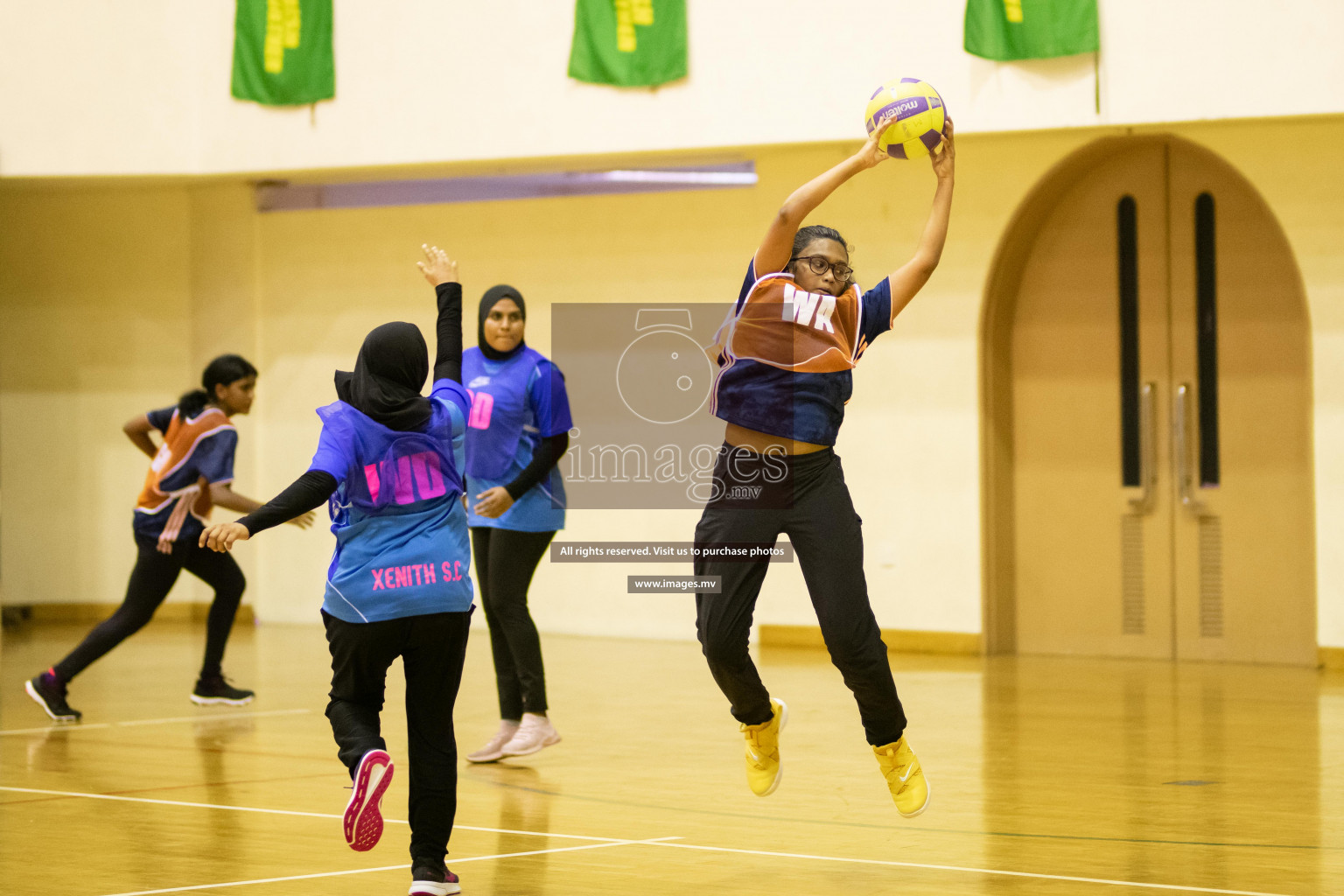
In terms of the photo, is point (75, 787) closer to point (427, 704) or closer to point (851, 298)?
point (427, 704)

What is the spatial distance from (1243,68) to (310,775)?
6575mm

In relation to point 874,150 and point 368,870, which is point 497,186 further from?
point 368,870

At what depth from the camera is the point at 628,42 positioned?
32.7 feet

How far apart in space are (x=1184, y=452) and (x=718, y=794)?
5398 millimetres

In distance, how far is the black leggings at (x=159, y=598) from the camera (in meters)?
7.50

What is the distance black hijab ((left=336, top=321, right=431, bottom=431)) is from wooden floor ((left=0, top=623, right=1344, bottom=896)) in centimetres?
138

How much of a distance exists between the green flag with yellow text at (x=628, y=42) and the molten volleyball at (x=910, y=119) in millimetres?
5363

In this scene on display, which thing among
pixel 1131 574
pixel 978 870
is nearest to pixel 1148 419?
pixel 1131 574

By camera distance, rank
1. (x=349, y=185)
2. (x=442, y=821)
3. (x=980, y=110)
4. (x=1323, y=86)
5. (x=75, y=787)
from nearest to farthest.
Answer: (x=442, y=821)
(x=75, y=787)
(x=1323, y=86)
(x=980, y=110)
(x=349, y=185)

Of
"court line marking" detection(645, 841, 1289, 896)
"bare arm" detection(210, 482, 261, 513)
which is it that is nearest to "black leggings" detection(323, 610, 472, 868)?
"court line marking" detection(645, 841, 1289, 896)

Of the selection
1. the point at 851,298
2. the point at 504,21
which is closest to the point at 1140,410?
the point at 504,21

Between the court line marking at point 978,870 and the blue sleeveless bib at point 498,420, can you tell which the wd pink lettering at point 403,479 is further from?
the blue sleeveless bib at point 498,420

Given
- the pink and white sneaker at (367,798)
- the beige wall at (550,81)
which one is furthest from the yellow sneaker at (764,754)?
the beige wall at (550,81)

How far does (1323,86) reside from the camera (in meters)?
8.55
